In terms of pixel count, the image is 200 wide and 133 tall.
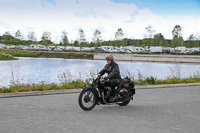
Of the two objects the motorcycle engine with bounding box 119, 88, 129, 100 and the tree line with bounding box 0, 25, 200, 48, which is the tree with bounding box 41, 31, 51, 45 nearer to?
the tree line with bounding box 0, 25, 200, 48

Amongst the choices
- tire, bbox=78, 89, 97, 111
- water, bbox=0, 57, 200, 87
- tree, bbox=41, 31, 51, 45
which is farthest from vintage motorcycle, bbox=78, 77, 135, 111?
tree, bbox=41, 31, 51, 45

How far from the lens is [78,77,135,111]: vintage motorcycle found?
762cm

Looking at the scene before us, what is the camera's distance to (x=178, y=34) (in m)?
86.1

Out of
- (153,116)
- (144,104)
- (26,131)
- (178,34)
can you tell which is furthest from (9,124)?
(178,34)

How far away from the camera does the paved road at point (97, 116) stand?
570 cm

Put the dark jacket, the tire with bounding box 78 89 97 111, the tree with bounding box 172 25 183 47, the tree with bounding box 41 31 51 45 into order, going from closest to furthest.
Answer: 1. the tire with bounding box 78 89 97 111
2. the dark jacket
3. the tree with bounding box 172 25 183 47
4. the tree with bounding box 41 31 51 45

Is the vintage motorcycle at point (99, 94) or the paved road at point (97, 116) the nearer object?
the paved road at point (97, 116)

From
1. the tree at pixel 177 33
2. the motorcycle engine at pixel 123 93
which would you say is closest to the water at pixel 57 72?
the motorcycle engine at pixel 123 93

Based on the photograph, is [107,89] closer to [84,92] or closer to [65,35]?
[84,92]

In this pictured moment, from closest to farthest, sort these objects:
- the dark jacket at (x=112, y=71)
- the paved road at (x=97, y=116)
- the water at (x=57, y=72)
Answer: the paved road at (x=97, y=116)
the dark jacket at (x=112, y=71)
the water at (x=57, y=72)

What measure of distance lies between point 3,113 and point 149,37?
88.6m

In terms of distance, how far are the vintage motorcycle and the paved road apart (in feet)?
0.71

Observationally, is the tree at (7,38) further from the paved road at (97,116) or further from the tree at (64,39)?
the paved road at (97,116)

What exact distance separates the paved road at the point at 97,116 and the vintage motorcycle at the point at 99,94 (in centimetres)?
22
